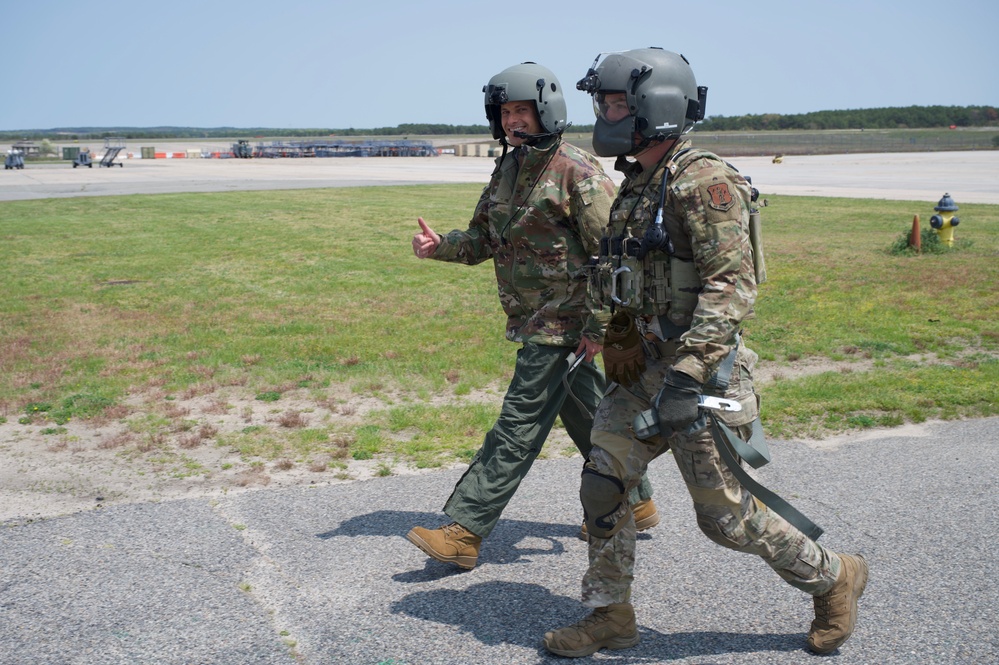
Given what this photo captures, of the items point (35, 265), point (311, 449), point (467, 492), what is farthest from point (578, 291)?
point (35, 265)

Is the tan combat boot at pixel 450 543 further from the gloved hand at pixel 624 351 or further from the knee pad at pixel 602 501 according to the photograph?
the gloved hand at pixel 624 351

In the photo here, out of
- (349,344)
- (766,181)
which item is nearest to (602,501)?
(349,344)

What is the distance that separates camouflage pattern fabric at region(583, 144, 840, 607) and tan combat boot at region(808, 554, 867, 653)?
0.07 metres

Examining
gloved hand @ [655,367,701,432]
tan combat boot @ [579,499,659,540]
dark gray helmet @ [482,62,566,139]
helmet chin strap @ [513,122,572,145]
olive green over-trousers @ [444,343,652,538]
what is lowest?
tan combat boot @ [579,499,659,540]

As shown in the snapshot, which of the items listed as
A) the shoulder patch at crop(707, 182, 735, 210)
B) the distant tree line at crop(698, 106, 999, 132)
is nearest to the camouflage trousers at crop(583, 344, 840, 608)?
the shoulder patch at crop(707, 182, 735, 210)

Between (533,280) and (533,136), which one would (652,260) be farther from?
(533,136)

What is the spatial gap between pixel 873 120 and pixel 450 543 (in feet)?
496

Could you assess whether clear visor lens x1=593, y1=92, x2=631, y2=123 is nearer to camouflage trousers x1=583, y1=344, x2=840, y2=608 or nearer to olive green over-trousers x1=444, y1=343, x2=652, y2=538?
camouflage trousers x1=583, y1=344, x2=840, y2=608

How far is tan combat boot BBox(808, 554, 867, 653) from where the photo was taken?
3.65 m

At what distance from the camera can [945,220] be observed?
52.3 feet

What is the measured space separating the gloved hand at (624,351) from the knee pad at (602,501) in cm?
39

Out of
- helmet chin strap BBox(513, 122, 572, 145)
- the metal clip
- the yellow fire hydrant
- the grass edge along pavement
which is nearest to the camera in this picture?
the metal clip

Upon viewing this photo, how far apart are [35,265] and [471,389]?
10510 mm

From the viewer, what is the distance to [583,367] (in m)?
4.78
